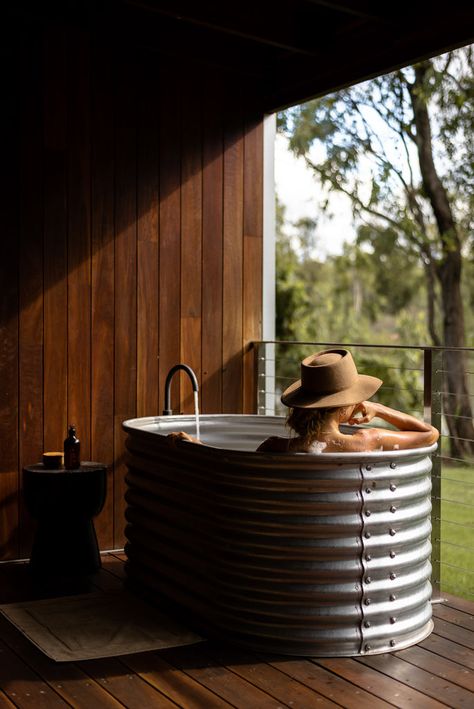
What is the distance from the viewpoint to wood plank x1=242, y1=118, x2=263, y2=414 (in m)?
4.96

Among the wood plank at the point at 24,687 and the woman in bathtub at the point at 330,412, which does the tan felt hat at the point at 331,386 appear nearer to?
the woman in bathtub at the point at 330,412

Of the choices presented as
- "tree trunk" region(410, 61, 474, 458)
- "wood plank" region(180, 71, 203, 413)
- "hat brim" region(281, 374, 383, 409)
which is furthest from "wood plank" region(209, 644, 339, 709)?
"tree trunk" region(410, 61, 474, 458)

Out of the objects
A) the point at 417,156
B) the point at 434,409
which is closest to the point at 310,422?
the point at 434,409

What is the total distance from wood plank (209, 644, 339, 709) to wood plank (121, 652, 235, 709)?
153 mm

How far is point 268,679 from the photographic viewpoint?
2.78m

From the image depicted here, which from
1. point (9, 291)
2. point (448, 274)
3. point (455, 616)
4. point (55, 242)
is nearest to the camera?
point (455, 616)

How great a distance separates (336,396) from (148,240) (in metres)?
1.93

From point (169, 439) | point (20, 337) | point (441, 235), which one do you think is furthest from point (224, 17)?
point (441, 235)

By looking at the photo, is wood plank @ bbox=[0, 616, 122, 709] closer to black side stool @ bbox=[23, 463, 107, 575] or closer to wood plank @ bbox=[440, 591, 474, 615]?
black side stool @ bbox=[23, 463, 107, 575]

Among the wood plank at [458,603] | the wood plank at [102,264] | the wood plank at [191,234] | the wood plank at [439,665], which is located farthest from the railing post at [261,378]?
the wood plank at [439,665]

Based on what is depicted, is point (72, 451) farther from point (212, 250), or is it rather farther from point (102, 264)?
point (212, 250)

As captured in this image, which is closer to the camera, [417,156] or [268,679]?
[268,679]

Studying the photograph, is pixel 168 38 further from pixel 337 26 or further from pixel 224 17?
pixel 337 26

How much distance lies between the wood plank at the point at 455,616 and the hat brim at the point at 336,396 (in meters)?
1.03
